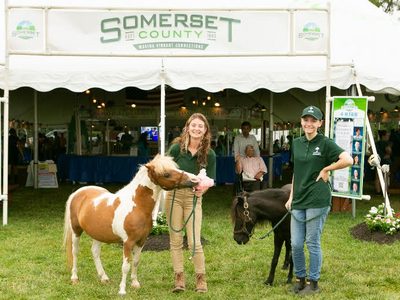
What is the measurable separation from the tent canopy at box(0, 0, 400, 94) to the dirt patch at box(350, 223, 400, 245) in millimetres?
2623

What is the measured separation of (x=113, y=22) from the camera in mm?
8867

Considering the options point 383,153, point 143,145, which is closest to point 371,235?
point 383,153

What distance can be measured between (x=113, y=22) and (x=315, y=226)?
18.0 feet

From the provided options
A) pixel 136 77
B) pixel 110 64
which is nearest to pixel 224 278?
pixel 136 77

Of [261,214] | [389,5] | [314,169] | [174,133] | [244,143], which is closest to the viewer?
[314,169]

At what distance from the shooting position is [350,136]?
8.79m

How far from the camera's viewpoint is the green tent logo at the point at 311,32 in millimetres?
8797

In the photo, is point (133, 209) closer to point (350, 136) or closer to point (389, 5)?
point (350, 136)

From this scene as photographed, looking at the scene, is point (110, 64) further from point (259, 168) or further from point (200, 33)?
point (259, 168)

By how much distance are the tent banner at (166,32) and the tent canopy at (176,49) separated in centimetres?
2

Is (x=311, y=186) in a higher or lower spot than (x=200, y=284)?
higher

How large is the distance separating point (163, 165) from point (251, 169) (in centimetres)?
579

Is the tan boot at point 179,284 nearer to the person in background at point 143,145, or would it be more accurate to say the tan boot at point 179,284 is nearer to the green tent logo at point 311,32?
the green tent logo at point 311,32

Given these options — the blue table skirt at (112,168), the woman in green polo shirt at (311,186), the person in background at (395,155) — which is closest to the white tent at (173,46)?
the woman in green polo shirt at (311,186)
